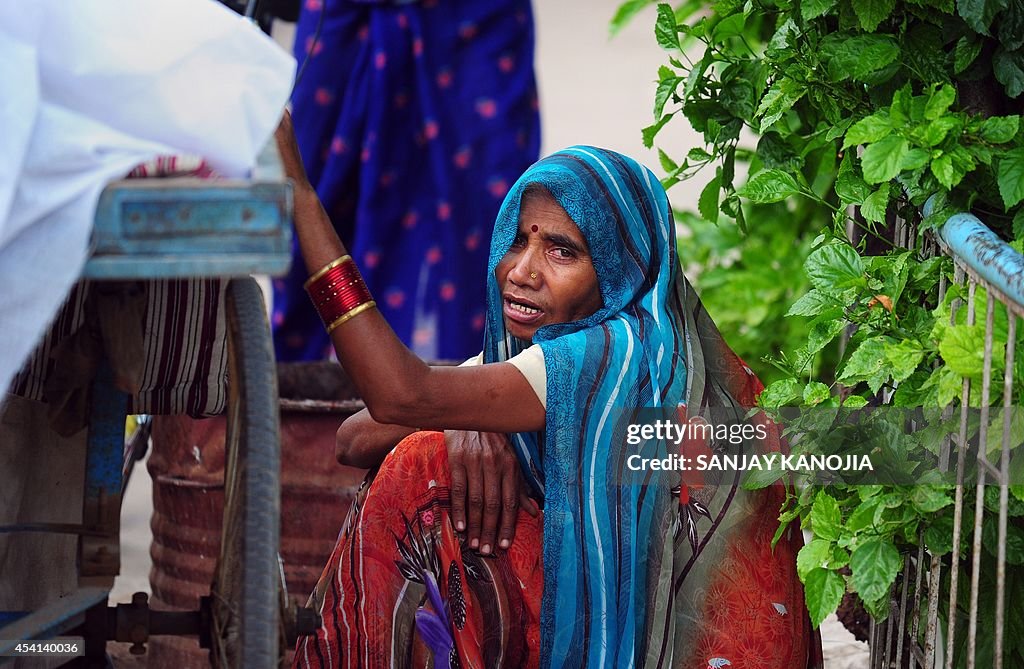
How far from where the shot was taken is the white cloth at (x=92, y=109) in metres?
1.46

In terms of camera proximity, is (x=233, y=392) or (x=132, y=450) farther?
(x=132, y=450)

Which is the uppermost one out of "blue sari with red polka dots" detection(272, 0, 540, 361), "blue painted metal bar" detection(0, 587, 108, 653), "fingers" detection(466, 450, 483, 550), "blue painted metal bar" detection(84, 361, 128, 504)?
"blue sari with red polka dots" detection(272, 0, 540, 361)

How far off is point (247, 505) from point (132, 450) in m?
1.52

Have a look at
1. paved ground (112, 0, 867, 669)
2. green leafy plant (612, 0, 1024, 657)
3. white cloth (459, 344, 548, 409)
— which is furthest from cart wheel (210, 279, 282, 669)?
paved ground (112, 0, 867, 669)

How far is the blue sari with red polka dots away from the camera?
455cm

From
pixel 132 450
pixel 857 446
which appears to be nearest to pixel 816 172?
pixel 857 446

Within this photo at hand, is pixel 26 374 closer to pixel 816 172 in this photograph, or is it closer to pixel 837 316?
pixel 837 316

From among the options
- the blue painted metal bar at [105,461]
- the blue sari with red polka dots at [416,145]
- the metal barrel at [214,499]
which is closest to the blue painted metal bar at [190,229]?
the blue painted metal bar at [105,461]

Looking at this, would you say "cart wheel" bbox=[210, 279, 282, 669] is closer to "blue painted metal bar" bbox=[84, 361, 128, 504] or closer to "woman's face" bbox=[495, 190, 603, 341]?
"blue painted metal bar" bbox=[84, 361, 128, 504]

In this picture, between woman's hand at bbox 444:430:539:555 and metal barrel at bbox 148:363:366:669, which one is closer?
woman's hand at bbox 444:430:539:555

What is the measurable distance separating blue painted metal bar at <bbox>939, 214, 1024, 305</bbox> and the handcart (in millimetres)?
988

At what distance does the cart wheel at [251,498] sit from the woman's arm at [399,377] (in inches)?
9.3

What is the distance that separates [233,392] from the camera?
197cm

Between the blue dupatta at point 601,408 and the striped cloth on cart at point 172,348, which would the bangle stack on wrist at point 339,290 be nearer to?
the striped cloth on cart at point 172,348
